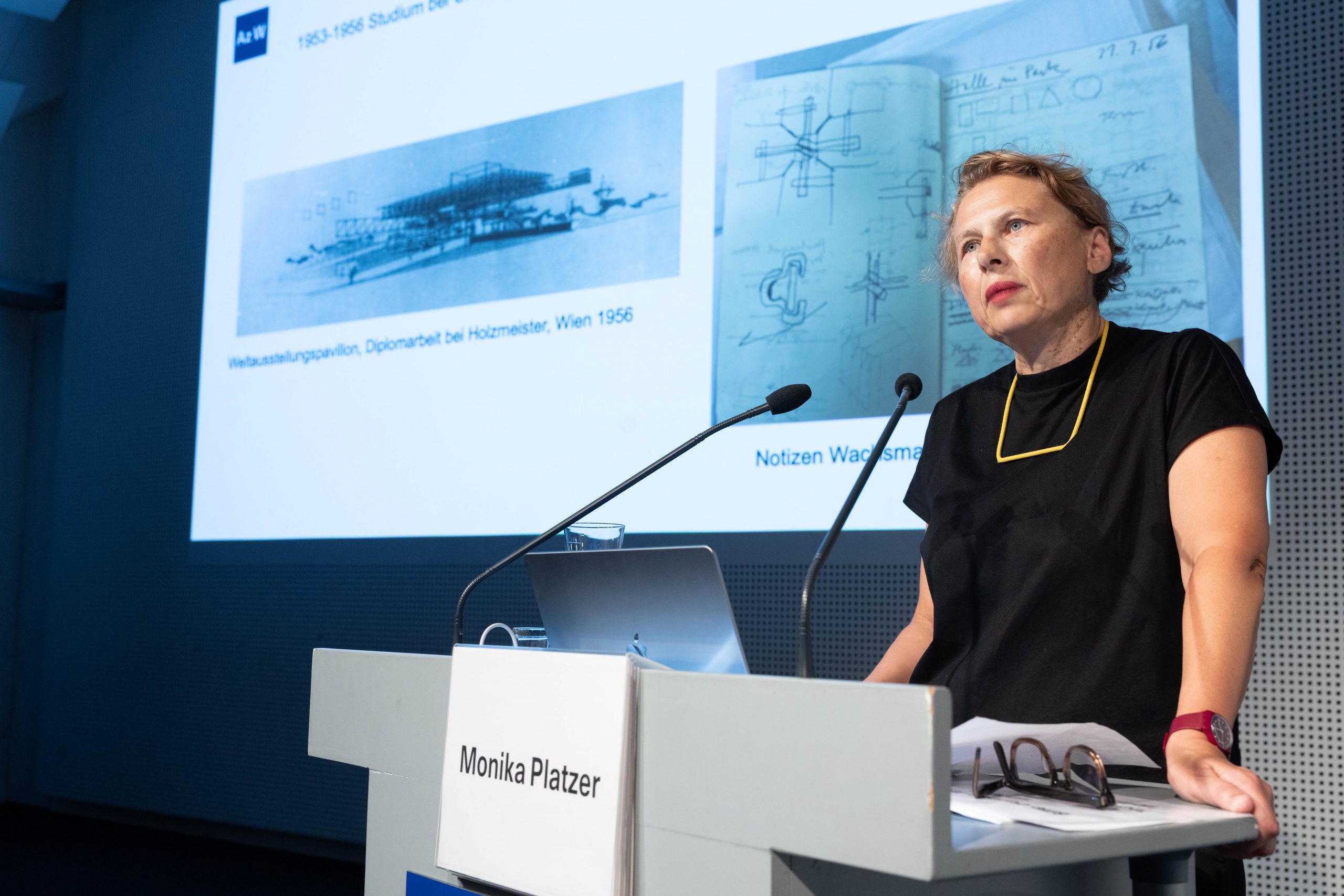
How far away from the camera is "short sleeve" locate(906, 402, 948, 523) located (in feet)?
5.33

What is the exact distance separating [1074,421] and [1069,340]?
5.1 inches

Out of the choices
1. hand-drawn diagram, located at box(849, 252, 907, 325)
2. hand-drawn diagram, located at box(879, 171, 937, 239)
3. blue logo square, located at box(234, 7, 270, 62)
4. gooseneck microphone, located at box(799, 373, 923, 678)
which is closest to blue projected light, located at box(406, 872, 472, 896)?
gooseneck microphone, located at box(799, 373, 923, 678)

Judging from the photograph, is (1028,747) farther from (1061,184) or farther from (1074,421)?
(1061,184)

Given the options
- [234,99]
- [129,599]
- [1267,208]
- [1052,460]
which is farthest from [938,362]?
[129,599]

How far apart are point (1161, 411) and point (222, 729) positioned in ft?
12.3

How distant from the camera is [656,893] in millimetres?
938

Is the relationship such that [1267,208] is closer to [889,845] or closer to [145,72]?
[889,845]

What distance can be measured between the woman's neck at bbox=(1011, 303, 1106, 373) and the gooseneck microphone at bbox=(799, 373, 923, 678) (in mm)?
201

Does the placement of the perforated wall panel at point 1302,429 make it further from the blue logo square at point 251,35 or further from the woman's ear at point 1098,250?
the blue logo square at point 251,35

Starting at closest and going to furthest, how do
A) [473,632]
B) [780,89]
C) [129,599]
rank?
[780,89] < [473,632] < [129,599]

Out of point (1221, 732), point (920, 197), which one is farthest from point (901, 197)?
point (1221, 732)

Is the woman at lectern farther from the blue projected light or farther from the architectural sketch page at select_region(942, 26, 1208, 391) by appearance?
the architectural sketch page at select_region(942, 26, 1208, 391)

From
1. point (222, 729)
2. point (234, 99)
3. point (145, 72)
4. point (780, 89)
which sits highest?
point (145, 72)

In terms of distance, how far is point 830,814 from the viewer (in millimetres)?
Result: 779
